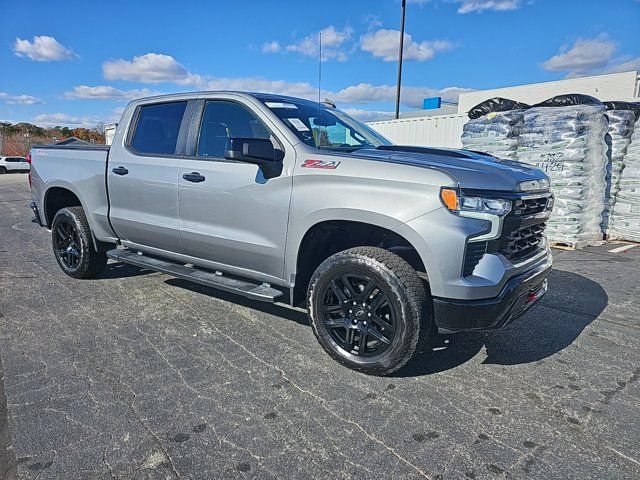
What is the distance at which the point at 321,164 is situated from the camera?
10.4 ft

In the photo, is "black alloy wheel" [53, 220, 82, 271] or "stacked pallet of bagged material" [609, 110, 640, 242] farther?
"stacked pallet of bagged material" [609, 110, 640, 242]

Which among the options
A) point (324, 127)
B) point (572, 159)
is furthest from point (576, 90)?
point (324, 127)

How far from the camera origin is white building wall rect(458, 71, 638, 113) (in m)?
21.8

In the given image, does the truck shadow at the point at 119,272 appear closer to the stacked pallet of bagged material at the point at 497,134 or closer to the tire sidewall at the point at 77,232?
the tire sidewall at the point at 77,232

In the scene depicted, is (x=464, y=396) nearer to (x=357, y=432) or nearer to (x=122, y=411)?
(x=357, y=432)

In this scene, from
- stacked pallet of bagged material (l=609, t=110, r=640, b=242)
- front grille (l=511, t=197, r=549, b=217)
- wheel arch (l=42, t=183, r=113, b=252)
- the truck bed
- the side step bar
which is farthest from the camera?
stacked pallet of bagged material (l=609, t=110, r=640, b=242)

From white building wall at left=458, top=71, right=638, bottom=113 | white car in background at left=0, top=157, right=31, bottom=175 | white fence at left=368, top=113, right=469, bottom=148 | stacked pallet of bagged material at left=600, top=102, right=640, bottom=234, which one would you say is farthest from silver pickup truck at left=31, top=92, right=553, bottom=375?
white car in background at left=0, top=157, right=31, bottom=175

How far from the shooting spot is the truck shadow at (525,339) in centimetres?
337

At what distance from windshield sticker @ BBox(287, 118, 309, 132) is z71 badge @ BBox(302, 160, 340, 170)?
1.46 ft

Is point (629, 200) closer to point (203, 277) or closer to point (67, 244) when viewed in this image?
point (203, 277)

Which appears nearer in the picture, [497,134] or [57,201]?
[57,201]

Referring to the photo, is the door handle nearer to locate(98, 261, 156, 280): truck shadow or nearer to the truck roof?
the truck roof

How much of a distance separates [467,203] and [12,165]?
4008cm

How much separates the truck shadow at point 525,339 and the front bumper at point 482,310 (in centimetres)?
56
